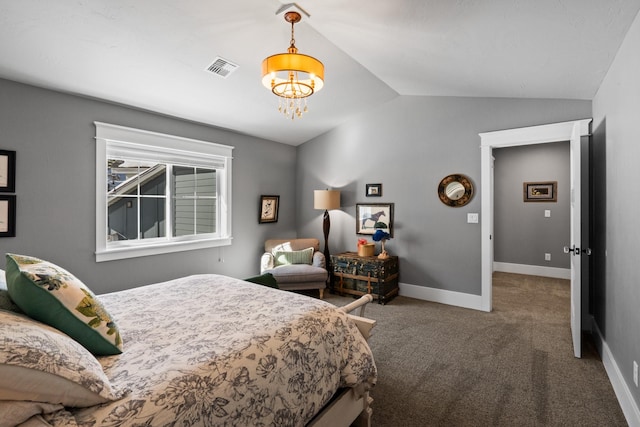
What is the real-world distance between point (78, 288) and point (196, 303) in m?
0.72

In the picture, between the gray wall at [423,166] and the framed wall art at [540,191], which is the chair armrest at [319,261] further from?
the framed wall art at [540,191]

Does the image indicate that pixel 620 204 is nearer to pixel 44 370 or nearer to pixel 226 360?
pixel 226 360

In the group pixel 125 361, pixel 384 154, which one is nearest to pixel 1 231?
pixel 125 361

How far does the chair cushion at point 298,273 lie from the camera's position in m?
4.27

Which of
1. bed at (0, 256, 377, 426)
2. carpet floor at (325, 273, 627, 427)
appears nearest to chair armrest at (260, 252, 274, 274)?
carpet floor at (325, 273, 627, 427)

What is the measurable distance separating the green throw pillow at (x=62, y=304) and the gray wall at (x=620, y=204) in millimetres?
2725

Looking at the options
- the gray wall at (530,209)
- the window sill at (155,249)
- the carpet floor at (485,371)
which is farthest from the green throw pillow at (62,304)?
the gray wall at (530,209)

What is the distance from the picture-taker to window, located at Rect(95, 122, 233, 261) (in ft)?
10.8

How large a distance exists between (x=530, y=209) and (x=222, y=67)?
5.64m

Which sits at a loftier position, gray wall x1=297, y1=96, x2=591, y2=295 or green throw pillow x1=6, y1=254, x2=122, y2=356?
gray wall x1=297, y1=96, x2=591, y2=295

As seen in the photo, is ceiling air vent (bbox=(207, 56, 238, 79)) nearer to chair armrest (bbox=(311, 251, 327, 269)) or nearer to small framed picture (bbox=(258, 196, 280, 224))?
small framed picture (bbox=(258, 196, 280, 224))

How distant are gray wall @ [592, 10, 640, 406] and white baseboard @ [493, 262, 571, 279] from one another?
303cm

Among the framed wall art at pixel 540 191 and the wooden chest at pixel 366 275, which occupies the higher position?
the framed wall art at pixel 540 191

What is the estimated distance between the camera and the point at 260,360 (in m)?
1.35
